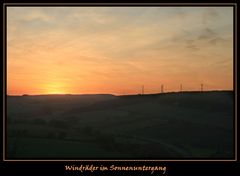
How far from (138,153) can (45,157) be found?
149 inches

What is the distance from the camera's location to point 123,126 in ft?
67.1

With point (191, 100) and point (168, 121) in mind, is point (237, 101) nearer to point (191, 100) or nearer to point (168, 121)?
point (168, 121)

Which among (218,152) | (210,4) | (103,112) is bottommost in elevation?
(218,152)

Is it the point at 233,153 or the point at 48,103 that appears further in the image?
the point at 48,103

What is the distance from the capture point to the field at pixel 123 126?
15.4m

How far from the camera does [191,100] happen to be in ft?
77.3

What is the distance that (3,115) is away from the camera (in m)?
13.0

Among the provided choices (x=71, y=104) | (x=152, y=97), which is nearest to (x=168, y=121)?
(x=152, y=97)

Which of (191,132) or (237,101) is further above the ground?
(237,101)

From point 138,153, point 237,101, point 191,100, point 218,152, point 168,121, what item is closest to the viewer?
point 237,101

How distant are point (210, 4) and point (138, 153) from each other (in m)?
6.34

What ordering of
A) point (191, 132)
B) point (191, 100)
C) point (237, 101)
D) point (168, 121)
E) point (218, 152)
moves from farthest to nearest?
point (191, 100), point (168, 121), point (191, 132), point (218, 152), point (237, 101)

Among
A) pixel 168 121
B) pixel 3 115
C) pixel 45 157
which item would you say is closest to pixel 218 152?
pixel 168 121

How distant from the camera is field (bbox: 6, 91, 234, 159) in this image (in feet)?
50.4
